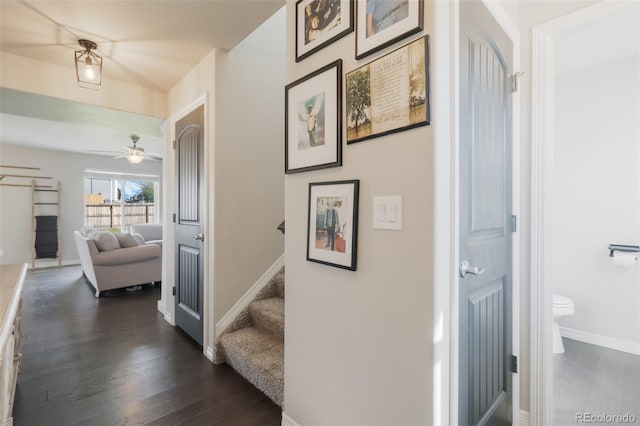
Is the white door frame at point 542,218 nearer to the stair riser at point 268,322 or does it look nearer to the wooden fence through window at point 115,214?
the stair riser at point 268,322

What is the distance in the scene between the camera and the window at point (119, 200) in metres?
7.15

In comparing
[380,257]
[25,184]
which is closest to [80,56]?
[380,257]

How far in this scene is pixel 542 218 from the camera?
5.23ft

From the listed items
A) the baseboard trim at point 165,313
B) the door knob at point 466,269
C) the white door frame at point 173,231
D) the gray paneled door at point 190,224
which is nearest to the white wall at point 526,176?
the door knob at point 466,269

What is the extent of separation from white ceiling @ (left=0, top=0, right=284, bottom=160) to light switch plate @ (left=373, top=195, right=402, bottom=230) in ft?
5.05

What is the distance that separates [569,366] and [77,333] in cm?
423

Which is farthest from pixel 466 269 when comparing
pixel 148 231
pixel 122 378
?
pixel 148 231

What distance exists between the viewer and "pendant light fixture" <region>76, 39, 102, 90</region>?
92.0 inches

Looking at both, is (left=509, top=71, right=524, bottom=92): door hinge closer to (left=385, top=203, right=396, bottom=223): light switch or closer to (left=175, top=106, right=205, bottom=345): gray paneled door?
(left=385, top=203, right=396, bottom=223): light switch

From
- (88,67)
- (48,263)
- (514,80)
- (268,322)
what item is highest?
(88,67)

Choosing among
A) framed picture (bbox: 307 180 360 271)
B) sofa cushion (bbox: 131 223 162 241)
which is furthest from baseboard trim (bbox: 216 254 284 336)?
sofa cushion (bbox: 131 223 162 241)

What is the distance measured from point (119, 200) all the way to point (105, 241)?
12.7ft

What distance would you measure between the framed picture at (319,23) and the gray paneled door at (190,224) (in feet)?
4.68

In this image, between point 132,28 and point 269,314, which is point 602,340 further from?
point 132,28
